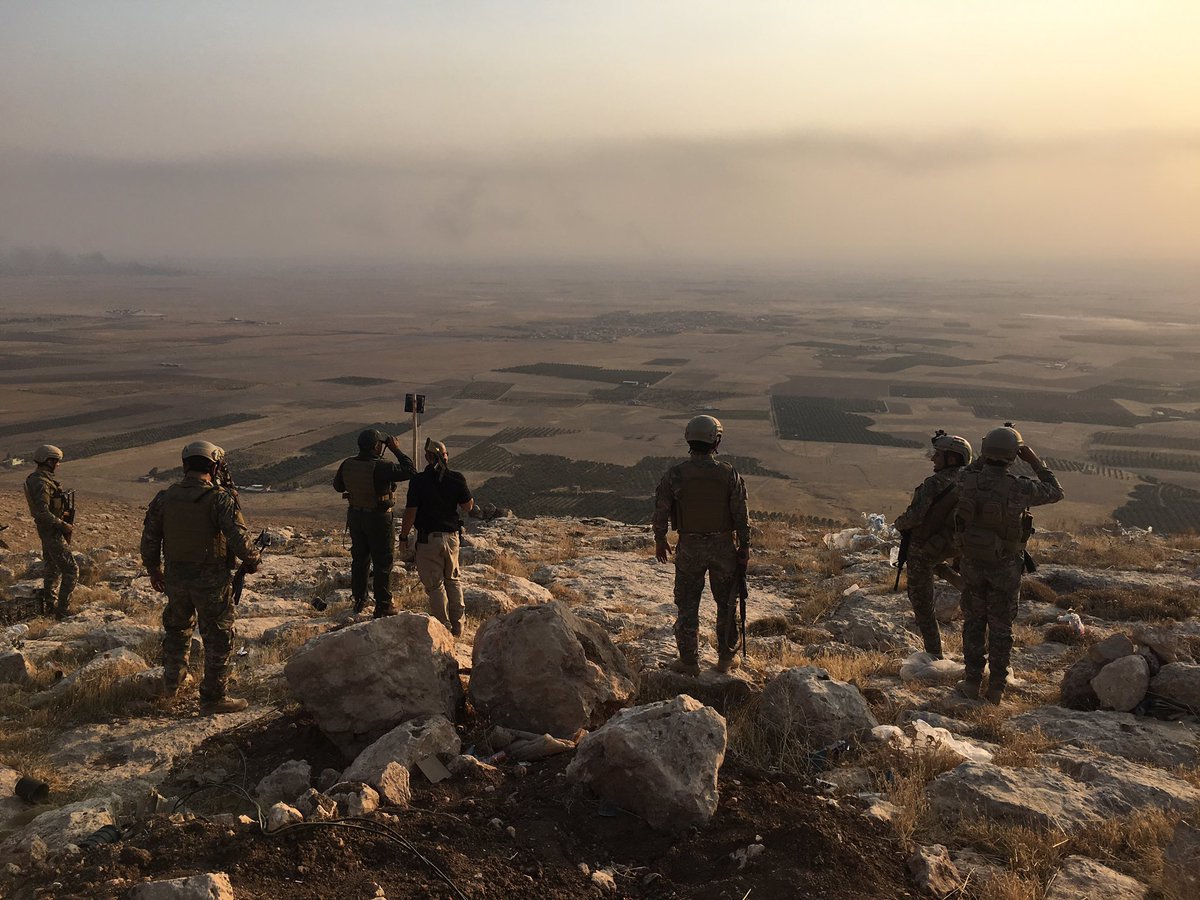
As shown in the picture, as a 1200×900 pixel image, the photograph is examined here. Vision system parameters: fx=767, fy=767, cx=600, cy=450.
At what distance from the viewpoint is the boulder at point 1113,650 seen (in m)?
6.62

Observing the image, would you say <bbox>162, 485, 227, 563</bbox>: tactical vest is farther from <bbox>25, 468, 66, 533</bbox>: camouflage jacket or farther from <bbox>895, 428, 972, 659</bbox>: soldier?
<bbox>895, 428, 972, 659</bbox>: soldier

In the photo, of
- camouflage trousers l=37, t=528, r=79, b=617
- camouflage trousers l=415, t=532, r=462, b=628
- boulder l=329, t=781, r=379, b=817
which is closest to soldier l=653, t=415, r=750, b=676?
camouflage trousers l=415, t=532, r=462, b=628

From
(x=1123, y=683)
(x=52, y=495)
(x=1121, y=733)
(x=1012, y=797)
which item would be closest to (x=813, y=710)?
(x=1012, y=797)

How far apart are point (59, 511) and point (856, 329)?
138186 millimetres

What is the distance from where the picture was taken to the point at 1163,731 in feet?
19.4

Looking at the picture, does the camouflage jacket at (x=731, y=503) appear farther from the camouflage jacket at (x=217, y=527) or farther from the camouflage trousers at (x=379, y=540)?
the camouflage jacket at (x=217, y=527)

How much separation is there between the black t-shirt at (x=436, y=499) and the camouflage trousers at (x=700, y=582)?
223 cm

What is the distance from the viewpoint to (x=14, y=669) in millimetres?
6480

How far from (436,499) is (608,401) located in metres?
61.3

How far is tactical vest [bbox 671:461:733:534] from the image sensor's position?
21.3 ft

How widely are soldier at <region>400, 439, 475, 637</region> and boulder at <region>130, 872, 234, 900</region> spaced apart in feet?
14.2

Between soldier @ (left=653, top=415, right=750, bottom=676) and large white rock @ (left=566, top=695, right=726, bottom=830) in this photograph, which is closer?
large white rock @ (left=566, top=695, right=726, bottom=830)

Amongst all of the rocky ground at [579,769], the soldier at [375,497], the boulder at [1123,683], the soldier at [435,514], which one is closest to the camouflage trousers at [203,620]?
the rocky ground at [579,769]

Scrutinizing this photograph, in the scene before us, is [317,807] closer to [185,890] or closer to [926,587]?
[185,890]
